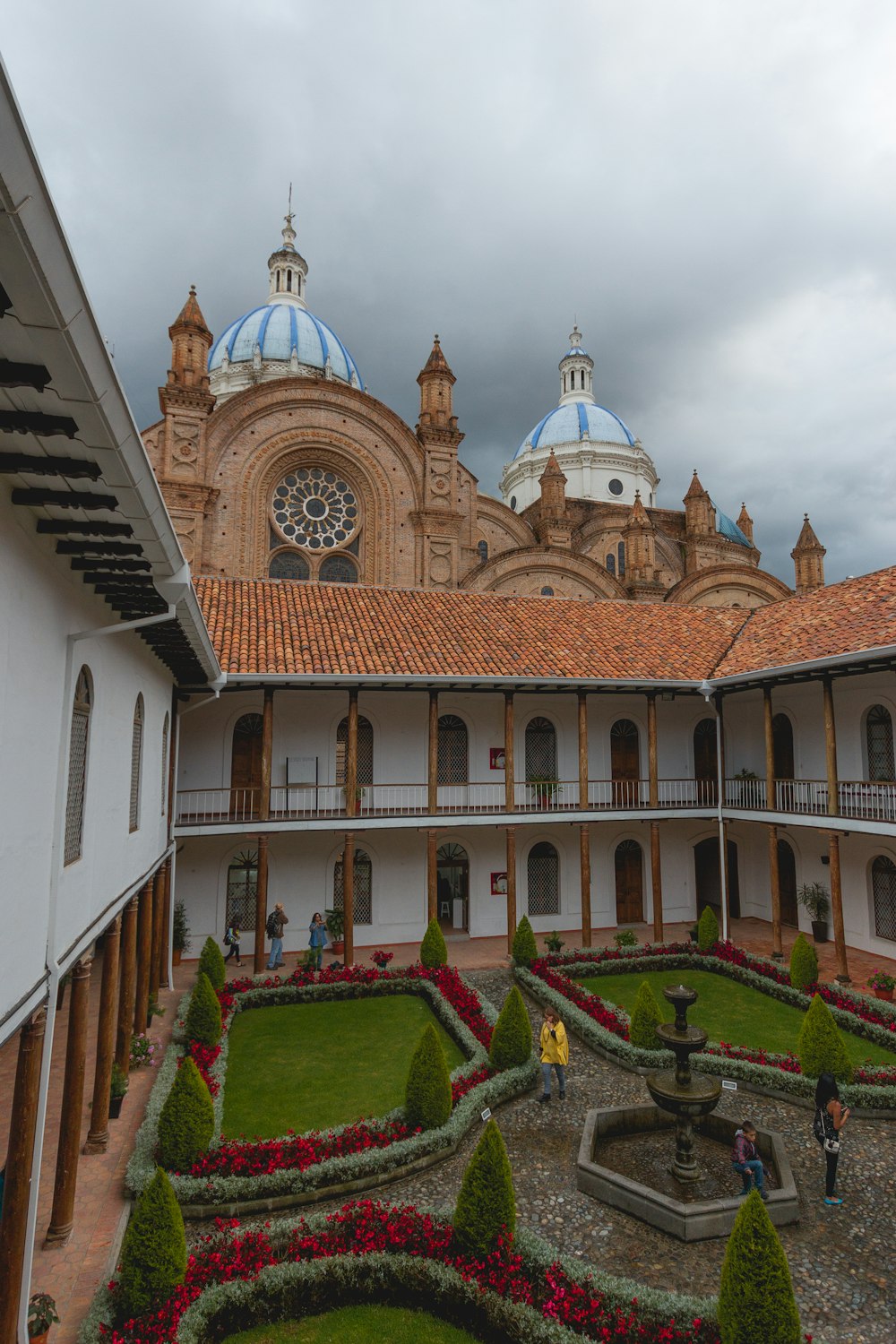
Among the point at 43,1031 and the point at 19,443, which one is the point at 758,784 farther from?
the point at 19,443

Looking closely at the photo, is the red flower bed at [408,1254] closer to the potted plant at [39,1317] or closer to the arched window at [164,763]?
the potted plant at [39,1317]

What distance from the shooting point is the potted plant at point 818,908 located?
17.9 metres

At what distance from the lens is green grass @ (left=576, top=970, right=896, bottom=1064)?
12.2m

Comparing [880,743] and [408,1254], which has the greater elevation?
[880,743]

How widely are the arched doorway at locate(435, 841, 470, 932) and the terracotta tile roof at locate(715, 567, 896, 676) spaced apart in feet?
26.1

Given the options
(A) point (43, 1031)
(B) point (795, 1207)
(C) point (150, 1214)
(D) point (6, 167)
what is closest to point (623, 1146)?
(B) point (795, 1207)

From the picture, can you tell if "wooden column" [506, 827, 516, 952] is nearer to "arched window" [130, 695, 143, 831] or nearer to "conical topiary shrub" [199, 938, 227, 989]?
"conical topiary shrub" [199, 938, 227, 989]

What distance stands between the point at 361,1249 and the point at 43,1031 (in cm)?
392

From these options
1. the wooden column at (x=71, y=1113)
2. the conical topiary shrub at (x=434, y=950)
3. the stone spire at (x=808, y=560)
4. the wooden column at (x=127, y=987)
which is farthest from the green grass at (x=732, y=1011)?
the stone spire at (x=808, y=560)

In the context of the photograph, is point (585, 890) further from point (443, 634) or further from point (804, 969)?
point (443, 634)

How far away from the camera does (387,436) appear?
28234mm

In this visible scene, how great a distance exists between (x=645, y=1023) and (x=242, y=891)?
32.0 feet

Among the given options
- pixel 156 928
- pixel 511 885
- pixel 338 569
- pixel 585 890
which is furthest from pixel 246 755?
pixel 338 569

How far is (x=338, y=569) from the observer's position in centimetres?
2798
